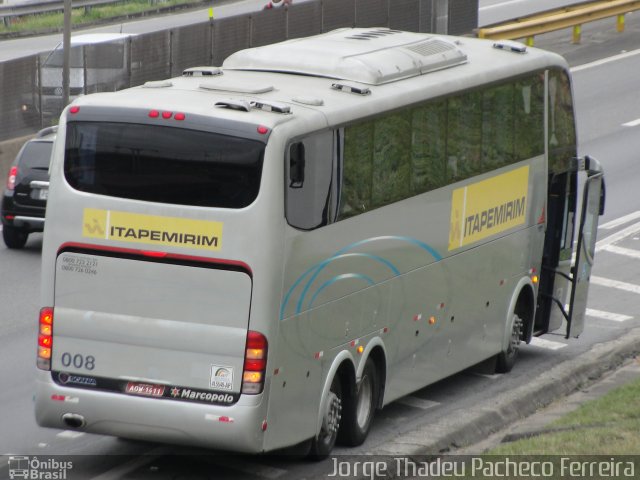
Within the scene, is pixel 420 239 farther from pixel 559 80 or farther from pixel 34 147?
pixel 34 147

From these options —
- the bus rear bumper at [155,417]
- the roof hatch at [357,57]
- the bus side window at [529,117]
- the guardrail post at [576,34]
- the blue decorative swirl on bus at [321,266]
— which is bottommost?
the guardrail post at [576,34]

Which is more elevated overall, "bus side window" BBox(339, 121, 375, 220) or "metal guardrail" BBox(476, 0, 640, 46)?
"bus side window" BBox(339, 121, 375, 220)

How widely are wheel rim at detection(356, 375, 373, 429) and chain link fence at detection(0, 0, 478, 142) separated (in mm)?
14496

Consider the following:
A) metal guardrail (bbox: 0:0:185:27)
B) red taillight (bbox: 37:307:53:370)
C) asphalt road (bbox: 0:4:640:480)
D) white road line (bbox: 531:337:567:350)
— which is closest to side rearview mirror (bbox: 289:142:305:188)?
red taillight (bbox: 37:307:53:370)

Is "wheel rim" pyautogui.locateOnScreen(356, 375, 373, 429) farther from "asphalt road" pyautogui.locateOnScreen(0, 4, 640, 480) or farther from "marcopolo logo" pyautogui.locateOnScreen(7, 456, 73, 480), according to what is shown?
"marcopolo logo" pyautogui.locateOnScreen(7, 456, 73, 480)

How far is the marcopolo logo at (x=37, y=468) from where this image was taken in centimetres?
1206

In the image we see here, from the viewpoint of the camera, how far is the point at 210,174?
37.6ft

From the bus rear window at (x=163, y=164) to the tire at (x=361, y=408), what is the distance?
8.32ft

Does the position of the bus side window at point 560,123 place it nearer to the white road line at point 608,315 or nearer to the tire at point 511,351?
the tire at point 511,351

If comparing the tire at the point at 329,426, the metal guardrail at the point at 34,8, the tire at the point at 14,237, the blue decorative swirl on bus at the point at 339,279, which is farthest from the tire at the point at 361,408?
the metal guardrail at the point at 34,8

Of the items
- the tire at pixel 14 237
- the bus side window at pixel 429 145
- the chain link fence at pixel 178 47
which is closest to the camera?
the bus side window at pixel 429 145

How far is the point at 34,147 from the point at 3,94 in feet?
15.8

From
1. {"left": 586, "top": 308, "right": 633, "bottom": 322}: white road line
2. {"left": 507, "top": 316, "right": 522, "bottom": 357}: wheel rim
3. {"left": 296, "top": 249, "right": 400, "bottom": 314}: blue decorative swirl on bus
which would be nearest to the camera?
{"left": 296, "top": 249, "right": 400, "bottom": 314}: blue decorative swirl on bus

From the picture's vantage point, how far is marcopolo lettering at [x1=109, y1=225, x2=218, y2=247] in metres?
11.4
